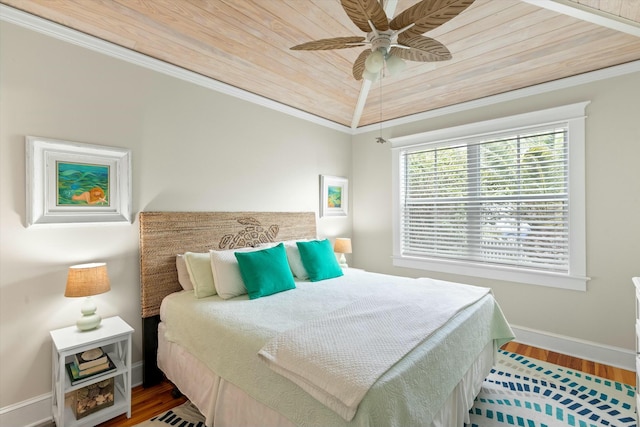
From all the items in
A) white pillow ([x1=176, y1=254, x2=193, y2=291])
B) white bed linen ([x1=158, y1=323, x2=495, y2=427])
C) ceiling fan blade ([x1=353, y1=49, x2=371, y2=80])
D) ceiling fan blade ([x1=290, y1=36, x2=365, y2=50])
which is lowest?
white bed linen ([x1=158, y1=323, x2=495, y2=427])

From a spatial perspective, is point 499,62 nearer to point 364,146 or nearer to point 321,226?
point 364,146

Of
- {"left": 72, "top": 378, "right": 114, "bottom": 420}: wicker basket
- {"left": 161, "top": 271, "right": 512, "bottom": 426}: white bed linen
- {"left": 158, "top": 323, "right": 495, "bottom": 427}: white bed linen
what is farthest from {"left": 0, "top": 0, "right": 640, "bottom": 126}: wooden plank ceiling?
{"left": 72, "top": 378, "right": 114, "bottom": 420}: wicker basket

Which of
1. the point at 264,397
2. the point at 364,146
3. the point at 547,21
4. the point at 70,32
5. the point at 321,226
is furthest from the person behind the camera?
the point at 364,146

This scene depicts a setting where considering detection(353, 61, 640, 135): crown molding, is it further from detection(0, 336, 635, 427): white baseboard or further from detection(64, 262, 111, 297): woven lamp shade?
detection(64, 262, 111, 297): woven lamp shade

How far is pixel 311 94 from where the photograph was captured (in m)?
3.41

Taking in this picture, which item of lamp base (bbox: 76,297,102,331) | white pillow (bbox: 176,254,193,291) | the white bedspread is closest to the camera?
the white bedspread

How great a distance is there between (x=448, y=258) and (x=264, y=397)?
Answer: 2934 millimetres

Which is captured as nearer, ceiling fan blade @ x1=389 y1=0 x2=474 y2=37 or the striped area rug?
ceiling fan blade @ x1=389 y1=0 x2=474 y2=37

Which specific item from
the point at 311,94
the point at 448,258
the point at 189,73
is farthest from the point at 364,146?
the point at 189,73

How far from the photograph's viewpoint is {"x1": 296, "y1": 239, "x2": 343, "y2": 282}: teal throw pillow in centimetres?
295

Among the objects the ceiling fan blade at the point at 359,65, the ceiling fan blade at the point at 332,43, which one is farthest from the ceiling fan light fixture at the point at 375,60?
the ceiling fan blade at the point at 359,65

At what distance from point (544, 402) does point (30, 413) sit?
141 inches

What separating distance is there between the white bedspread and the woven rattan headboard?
55.4 inches

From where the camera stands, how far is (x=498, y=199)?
325 cm
